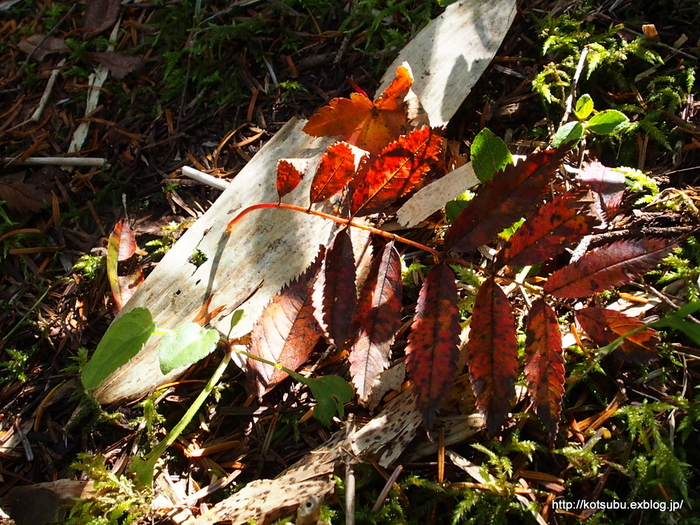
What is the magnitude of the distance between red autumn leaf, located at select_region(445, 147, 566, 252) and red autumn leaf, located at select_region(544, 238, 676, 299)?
255 mm

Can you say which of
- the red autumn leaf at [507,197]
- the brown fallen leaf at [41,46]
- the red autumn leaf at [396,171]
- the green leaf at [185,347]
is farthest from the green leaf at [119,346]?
the brown fallen leaf at [41,46]

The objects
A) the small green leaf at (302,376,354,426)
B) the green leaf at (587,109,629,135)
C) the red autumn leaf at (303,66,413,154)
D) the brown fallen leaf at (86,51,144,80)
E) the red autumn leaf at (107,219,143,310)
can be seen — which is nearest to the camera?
the small green leaf at (302,376,354,426)

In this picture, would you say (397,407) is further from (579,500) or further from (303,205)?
(303,205)

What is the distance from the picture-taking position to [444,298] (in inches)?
65.2

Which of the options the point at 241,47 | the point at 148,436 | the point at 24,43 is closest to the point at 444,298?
the point at 148,436

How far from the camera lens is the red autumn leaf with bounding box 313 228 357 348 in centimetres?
169

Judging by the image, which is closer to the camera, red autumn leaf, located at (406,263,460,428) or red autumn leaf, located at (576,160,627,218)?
red autumn leaf, located at (406,263,460,428)

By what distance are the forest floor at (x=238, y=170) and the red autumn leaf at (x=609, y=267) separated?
33cm

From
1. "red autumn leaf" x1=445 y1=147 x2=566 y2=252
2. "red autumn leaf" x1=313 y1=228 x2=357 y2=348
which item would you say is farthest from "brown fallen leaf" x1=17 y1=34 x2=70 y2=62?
"red autumn leaf" x1=445 y1=147 x2=566 y2=252

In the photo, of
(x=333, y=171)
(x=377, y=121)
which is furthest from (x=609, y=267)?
(x=377, y=121)

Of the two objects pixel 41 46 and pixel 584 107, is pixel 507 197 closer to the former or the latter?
pixel 584 107

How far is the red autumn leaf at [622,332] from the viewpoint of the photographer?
1544mm

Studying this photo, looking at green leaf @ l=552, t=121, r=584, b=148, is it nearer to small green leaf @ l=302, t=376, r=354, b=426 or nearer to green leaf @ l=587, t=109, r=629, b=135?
green leaf @ l=587, t=109, r=629, b=135

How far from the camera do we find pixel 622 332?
1.59 metres
